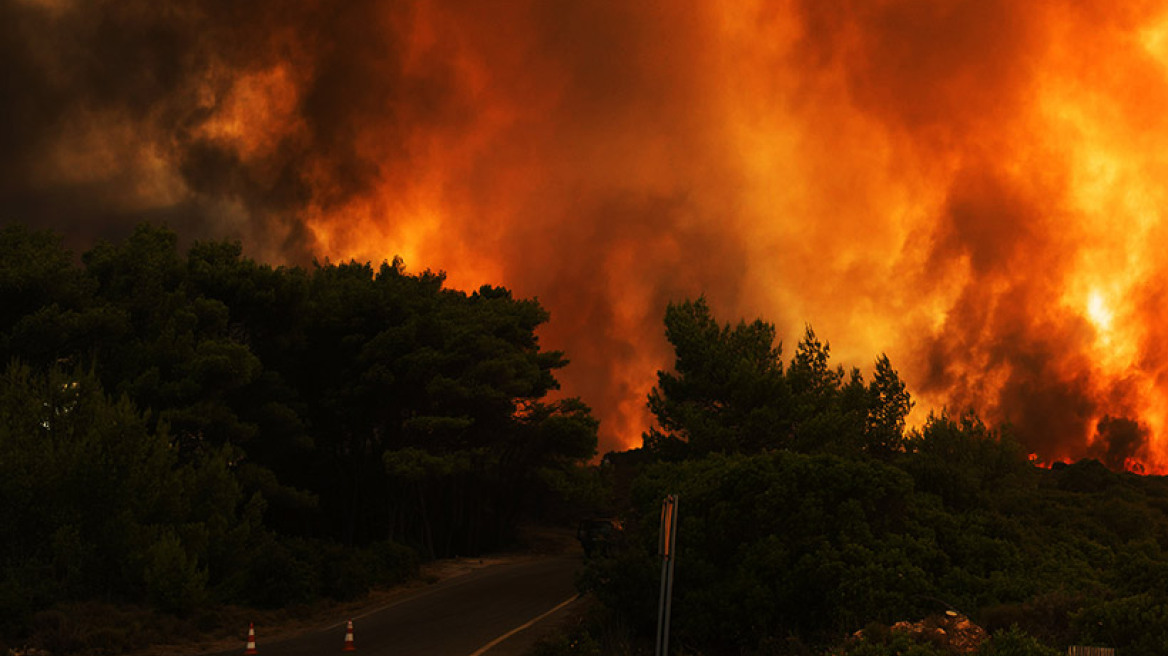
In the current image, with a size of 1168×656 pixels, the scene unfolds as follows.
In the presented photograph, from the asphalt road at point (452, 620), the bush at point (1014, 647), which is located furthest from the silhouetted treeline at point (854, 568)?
the asphalt road at point (452, 620)

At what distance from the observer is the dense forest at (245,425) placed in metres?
21.7

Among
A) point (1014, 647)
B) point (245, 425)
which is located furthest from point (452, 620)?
point (1014, 647)

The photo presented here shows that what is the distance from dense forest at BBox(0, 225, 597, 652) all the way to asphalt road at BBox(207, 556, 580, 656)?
2799 millimetres

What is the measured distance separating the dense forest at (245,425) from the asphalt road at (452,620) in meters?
2.80

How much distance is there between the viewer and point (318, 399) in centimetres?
3975

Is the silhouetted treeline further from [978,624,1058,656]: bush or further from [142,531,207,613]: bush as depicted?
[142,531,207,613]: bush

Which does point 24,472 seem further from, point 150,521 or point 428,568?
point 428,568

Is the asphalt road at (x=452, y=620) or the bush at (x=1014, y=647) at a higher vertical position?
the bush at (x=1014, y=647)

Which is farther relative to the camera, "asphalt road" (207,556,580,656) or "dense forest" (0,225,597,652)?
"dense forest" (0,225,597,652)

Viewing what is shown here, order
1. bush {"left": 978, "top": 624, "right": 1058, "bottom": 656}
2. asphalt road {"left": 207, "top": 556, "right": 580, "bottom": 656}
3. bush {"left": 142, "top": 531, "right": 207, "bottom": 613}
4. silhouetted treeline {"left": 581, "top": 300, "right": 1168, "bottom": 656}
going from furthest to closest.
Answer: bush {"left": 142, "top": 531, "right": 207, "bottom": 613} → asphalt road {"left": 207, "top": 556, "right": 580, "bottom": 656} → silhouetted treeline {"left": 581, "top": 300, "right": 1168, "bottom": 656} → bush {"left": 978, "top": 624, "right": 1058, "bottom": 656}

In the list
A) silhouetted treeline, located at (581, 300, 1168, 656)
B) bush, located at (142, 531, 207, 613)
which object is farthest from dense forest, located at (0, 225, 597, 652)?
silhouetted treeline, located at (581, 300, 1168, 656)

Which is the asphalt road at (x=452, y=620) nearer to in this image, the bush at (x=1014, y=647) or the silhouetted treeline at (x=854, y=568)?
the silhouetted treeline at (x=854, y=568)

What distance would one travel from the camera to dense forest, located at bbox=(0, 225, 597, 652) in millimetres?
21734

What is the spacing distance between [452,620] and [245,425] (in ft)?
38.7
